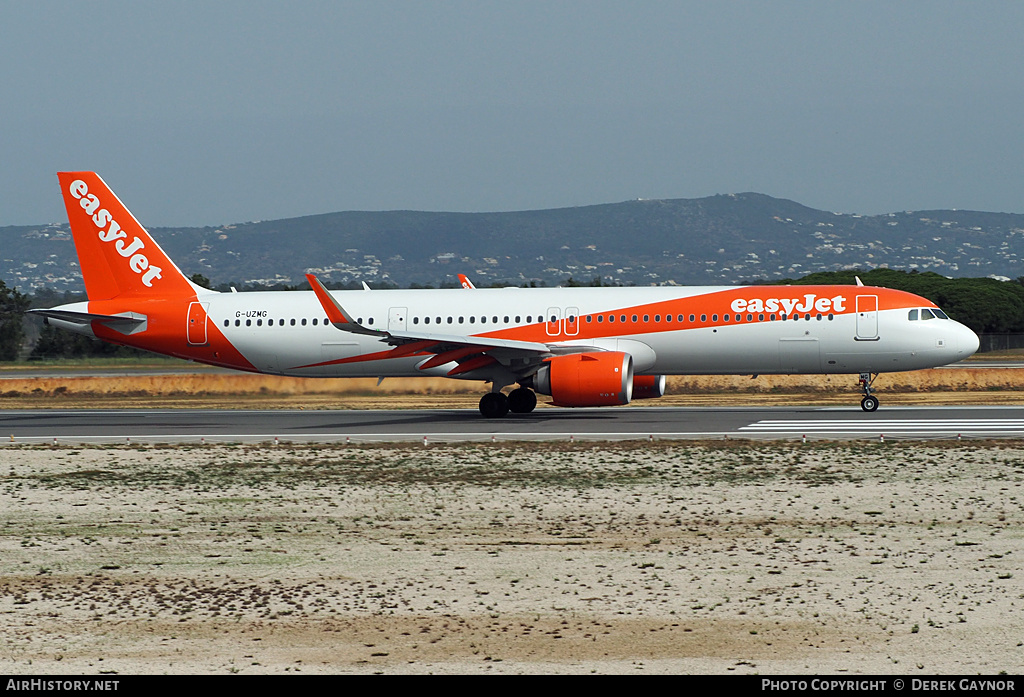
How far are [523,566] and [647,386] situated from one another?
20253 millimetres

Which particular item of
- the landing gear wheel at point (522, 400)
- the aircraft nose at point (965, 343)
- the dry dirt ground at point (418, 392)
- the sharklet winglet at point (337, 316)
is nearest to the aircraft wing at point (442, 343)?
the sharklet winglet at point (337, 316)

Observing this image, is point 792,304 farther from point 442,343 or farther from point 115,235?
point 115,235

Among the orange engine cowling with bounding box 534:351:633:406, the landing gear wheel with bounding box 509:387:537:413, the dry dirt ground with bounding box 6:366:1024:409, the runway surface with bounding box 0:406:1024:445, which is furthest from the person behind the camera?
the dry dirt ground with bounding box 6:366:1024:409

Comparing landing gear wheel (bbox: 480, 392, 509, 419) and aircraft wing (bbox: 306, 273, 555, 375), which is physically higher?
aircraft wing (bbox: 306, 273, 555, 375)

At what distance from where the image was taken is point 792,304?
3048 centimetres

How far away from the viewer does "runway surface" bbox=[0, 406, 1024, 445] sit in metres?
24.9

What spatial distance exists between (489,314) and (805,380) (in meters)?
17.2

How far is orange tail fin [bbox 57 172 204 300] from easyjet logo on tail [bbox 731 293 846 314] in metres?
16.4

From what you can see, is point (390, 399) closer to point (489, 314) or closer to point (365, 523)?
point (489, 314)

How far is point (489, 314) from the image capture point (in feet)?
106

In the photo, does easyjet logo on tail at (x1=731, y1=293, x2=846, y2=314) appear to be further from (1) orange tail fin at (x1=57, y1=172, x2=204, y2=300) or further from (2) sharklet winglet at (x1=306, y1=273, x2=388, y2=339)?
(1) orange tail fin at (x1=57, y1=172, x2=204, y2=300)

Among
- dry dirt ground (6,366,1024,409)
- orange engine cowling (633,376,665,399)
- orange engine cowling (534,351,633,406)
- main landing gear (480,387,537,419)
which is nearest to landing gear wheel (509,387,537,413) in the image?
main landing gear (480,387,537,419)

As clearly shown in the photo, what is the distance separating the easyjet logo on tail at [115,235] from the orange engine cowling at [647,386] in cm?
1470

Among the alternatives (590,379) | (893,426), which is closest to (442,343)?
(590,379)
